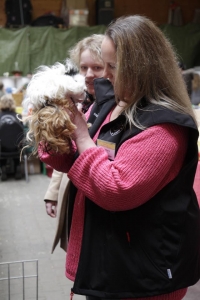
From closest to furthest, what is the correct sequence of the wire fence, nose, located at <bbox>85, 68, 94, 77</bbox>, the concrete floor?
nose, located at <bbox>85, 68, 94, 77</bbox> < the wire fence < the concrete floor

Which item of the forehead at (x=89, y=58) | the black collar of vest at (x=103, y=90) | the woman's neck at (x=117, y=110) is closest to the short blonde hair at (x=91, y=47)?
the forehead at (x=89, y=58)

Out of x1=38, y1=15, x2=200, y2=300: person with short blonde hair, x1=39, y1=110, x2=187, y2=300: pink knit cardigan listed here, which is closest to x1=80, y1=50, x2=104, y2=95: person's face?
x1=38, y1=15, x2=200, y2=300: person with short blonde hair

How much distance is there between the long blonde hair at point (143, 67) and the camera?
1322 mm

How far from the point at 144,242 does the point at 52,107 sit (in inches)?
19.6

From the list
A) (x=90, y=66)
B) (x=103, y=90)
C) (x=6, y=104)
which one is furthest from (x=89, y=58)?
(x=6, y=104)

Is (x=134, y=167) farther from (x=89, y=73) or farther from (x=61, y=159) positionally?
(x=89, y=73)

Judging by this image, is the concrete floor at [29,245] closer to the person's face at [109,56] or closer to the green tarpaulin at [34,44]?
the person's face at [109,56]

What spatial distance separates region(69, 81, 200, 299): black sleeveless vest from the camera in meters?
1.36

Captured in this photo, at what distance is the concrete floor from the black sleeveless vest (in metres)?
0.94

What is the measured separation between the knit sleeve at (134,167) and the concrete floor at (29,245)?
1.13 meters

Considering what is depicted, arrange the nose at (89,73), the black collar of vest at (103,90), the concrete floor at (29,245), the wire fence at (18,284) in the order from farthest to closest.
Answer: the concrete floor at (29,245) < the wire fence at (18,284) < the nose at (89,73) < the black collar of vest at (103,90)

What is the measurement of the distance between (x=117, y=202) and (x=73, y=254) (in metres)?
0.33

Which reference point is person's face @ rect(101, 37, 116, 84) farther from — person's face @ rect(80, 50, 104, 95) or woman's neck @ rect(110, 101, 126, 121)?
person's face @ rect(80, 50, 104, 95)

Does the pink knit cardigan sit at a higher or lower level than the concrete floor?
higher
